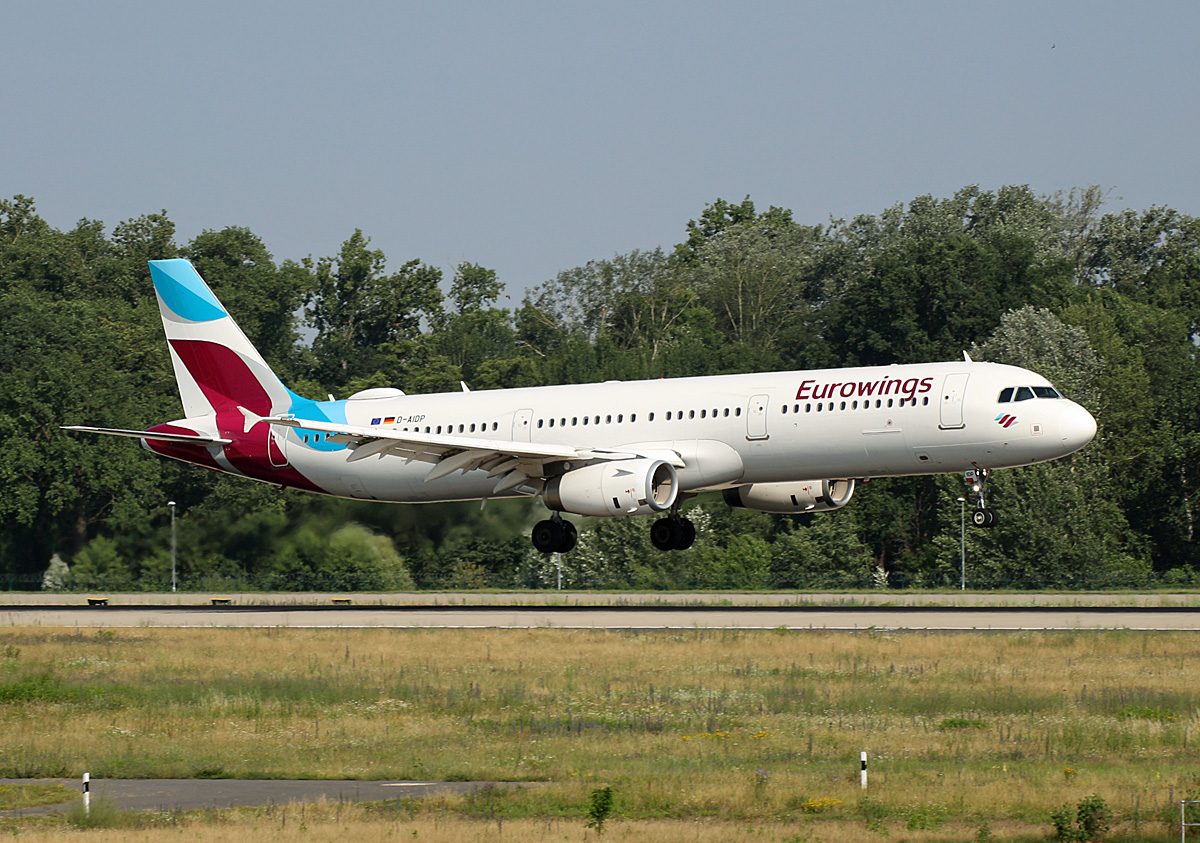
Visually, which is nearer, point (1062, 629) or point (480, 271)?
point (1062, 629)

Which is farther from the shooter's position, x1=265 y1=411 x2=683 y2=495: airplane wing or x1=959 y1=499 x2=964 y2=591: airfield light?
x1=959 y1=499 x2=964 y2=591: airfield light

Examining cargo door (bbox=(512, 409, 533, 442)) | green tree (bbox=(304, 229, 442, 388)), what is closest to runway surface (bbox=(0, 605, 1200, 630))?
cargo door (bbox=(512, 409, 533, 442))

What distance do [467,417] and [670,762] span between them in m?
29.0

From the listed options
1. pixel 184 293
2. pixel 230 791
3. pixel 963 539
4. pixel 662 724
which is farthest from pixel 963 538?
pixel 230 791

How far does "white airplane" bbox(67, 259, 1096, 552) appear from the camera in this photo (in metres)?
43.4

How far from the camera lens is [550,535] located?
49500 mm

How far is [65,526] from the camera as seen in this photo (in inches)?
3519

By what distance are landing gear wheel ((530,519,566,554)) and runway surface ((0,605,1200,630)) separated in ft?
6.77

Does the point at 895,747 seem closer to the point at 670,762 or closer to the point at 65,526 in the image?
the point at 670,762

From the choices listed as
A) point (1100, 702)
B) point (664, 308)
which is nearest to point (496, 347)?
point (664, 308)

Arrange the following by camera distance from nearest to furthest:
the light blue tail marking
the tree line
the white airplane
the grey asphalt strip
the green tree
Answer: the grey asphalt strip
the white airplane
the light blue tail marking
the tree line
the green tree

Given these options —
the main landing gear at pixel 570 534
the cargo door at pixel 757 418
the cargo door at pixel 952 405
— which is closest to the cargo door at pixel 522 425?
the main landing gear at pixel 570 534

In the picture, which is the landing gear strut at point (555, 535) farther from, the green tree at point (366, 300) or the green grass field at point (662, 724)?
the green tree at point (366, 300)

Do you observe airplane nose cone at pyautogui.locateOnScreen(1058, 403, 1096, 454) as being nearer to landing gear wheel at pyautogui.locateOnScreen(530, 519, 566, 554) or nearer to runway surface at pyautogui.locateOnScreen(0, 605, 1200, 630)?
runway surface at pyautogui.locateOnScreen(0, 605, 1200, 630)
